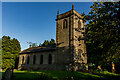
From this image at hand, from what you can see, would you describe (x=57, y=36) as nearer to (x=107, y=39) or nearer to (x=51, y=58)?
(x=51, y=58)

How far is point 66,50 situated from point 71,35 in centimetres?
392

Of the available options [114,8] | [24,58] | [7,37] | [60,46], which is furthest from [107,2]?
[7,37]

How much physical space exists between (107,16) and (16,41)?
49545 mm

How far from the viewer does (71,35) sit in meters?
25.4

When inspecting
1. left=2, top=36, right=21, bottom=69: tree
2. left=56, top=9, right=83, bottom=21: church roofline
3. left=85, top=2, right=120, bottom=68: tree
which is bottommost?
left=2, top=36, right=21, bottom=69: tree

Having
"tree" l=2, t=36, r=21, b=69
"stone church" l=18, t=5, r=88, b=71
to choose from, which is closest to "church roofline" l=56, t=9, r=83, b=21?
"stone church" l=18, t=5, r=88, b=71

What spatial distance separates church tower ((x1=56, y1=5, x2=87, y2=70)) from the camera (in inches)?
976

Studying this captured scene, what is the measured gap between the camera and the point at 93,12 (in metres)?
11.6


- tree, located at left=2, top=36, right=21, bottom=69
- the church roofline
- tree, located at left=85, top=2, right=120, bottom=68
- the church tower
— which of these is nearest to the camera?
tree, located at left=85, top=2, right=120, bottom=68

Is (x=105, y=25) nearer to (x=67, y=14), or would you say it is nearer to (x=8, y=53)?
(x=67, y=14)

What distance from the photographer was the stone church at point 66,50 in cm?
2458

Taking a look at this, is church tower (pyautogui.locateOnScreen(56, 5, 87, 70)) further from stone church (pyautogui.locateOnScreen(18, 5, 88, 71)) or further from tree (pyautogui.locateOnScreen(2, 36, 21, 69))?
tree (pyautogui.locateOnScreen(2, 36, 21, 69))

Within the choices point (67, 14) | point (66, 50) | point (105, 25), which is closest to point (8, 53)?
point (66, 50)

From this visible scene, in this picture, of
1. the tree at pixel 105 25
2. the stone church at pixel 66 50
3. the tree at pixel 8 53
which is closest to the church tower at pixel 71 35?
the stone church at pixel 66 50
